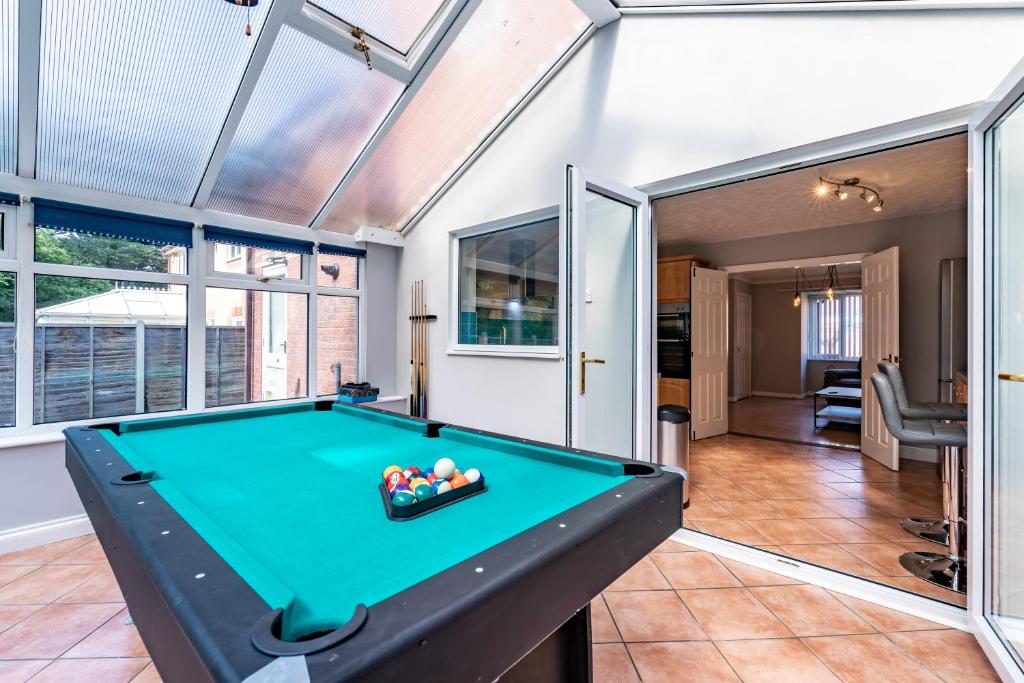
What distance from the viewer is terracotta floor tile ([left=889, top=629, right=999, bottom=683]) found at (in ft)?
5.36

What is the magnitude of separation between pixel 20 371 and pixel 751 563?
4.39 metres

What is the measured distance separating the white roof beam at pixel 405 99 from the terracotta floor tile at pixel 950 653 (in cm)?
374

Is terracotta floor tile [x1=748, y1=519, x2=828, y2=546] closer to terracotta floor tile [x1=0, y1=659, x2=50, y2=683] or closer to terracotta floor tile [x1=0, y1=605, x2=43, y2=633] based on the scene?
terracotta floor tile [x1=0, y1=659, x2=50, y2=683]

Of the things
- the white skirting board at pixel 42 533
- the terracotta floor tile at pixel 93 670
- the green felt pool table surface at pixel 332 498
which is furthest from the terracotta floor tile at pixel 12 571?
the green felt pool table surface at pixel 332 498

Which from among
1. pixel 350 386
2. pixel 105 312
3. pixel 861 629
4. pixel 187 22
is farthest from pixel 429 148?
pixel 861 629

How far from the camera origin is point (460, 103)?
11.3 ft

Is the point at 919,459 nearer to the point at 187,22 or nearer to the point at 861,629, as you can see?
the point at 861,629

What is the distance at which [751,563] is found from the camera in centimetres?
244

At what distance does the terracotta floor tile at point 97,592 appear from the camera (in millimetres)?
2174

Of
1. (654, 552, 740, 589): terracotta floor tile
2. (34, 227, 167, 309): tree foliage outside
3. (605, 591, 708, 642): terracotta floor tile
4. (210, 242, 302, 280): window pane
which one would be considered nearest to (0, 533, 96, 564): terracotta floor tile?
(34, 227, 167, 309): tree foliage outside

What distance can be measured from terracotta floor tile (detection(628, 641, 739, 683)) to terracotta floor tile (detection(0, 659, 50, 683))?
2205 mm

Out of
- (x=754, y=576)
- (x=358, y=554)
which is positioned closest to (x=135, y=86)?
(x=358, y=554)

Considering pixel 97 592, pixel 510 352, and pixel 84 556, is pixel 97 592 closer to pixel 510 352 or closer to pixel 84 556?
pixel 84 556

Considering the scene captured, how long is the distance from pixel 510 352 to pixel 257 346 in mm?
2453
